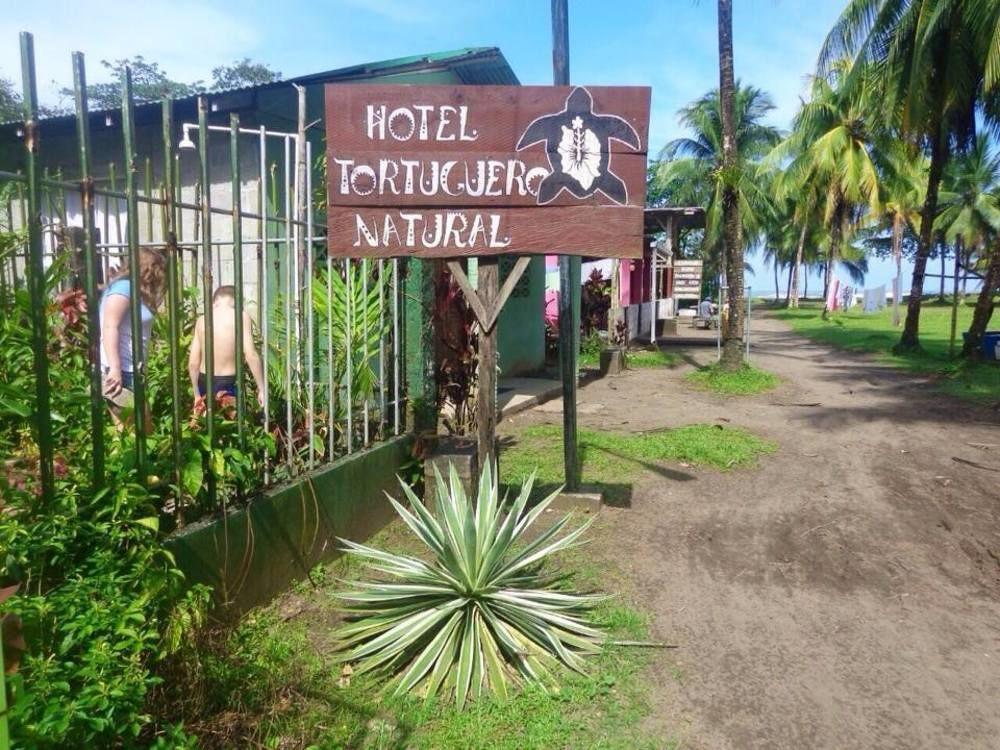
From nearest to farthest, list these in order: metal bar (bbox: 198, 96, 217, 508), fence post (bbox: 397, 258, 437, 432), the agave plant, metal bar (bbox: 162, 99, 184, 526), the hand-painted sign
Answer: metal bar (bbox: 162, 99, 184, 526)
metal bar (bbox: 198, 96, 217, 508)
the agave plant
the hand-painted sign
fence post (bbox: 397, 258, 437, 432)

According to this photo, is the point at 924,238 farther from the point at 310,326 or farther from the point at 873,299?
the point at 873,299

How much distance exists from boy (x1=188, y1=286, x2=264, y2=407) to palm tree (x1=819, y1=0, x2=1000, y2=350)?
13.2 metres

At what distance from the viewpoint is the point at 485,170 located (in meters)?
4.48

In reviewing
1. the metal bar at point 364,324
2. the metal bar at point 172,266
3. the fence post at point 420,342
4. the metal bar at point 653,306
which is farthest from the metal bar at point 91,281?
the metal bar at point 653,306

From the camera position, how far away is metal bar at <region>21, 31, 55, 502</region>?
2318 mm

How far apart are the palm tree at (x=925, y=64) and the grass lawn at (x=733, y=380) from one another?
6.11m

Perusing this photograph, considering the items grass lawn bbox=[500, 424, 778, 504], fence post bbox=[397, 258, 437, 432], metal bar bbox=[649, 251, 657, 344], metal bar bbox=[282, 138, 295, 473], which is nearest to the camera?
metal bar bbox=[282, 138, 295, 473]

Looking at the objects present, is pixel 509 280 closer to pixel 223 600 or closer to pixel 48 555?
pixel 223 600

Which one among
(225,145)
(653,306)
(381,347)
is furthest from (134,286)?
(653,306)

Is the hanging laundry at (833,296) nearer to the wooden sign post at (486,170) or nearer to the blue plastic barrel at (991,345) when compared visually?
the blue plastic barrel at (991,345)

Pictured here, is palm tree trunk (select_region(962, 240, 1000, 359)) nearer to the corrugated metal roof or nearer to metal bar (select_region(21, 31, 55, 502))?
the corrugated metal roof

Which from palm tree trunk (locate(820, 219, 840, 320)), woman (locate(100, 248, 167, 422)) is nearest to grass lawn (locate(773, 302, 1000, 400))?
palm tree trunk (locate(820, 219, 840, 320))

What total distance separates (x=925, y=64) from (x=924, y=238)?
170 inches

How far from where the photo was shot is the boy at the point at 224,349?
4344 millimetres
